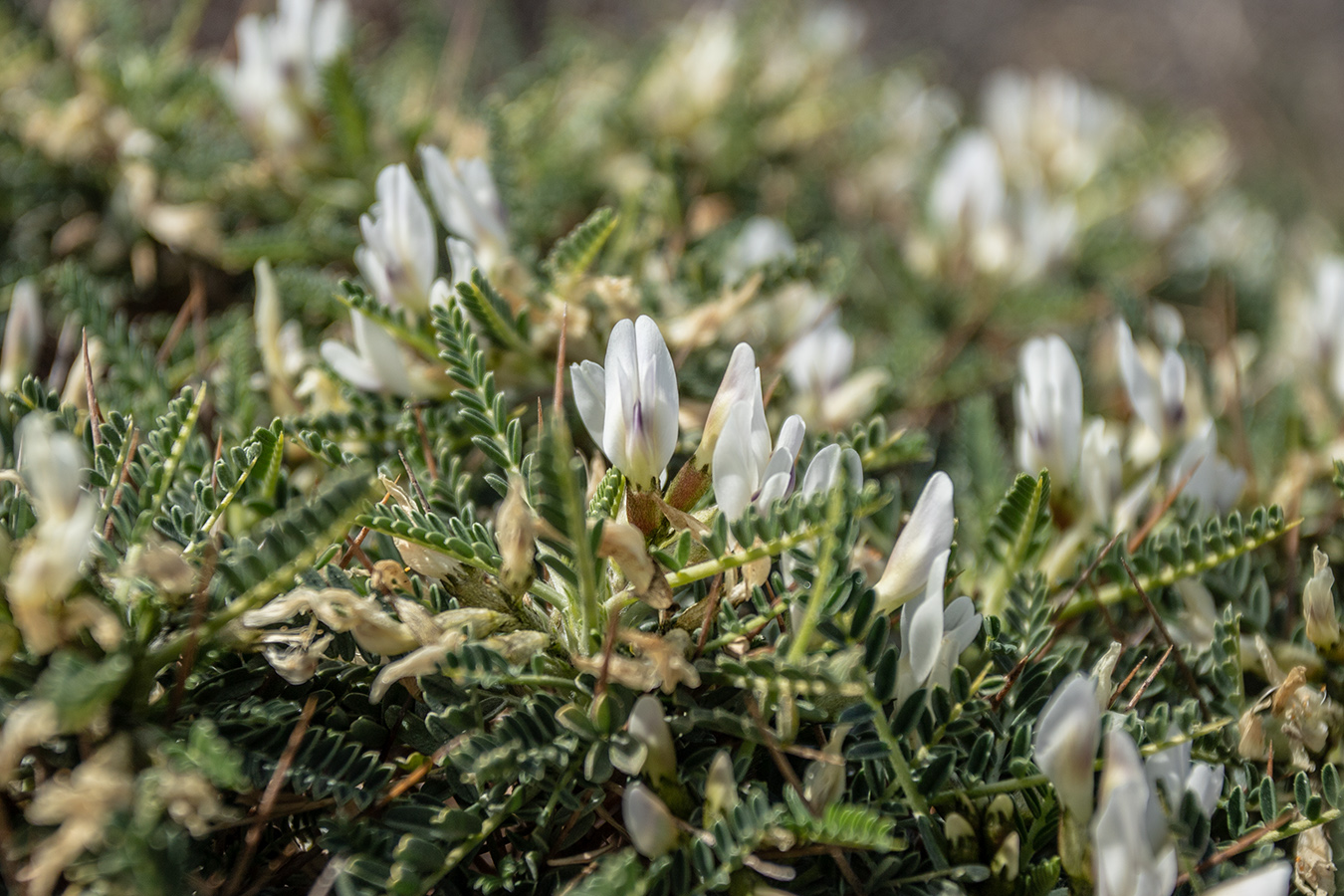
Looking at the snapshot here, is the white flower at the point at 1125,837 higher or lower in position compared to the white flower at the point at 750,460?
lower

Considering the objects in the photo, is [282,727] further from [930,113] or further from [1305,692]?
[930,113]

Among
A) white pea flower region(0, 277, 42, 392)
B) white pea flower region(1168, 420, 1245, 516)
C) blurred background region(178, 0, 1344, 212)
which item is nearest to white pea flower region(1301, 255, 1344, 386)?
white pea flower region(1168, 420, 1245, 516)

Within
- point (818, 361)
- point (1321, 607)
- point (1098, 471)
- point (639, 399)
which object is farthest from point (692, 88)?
point (1321, 607)

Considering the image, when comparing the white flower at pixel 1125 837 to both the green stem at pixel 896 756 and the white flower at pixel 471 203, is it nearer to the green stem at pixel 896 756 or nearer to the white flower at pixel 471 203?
the green stem at pixel 896 756

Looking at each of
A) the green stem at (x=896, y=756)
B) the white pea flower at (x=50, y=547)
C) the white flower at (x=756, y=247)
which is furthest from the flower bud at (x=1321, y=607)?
the white pea flower at (x=50, y=547)

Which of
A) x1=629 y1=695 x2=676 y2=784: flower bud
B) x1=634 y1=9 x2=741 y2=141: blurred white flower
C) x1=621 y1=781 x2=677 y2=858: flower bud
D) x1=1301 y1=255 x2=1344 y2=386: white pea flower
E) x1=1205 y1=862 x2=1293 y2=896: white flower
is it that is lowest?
x1=1205 y1=862 x2=1293 y2=896: white flower

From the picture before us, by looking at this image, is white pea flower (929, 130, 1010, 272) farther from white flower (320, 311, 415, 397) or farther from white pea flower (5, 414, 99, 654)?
white pea flower (5, 414, 99, 654)

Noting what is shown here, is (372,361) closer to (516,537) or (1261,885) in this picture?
(516,537)

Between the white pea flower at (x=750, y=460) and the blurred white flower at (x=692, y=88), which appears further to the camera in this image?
the blurred white flower at (x=692, y=88)
